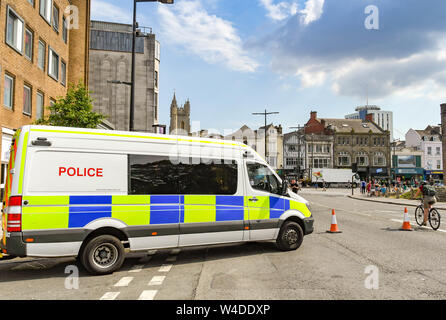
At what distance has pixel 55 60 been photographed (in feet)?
74.0

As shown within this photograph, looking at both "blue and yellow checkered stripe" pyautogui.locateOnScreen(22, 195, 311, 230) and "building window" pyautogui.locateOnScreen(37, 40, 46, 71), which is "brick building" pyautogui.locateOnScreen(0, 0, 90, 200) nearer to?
"building window" pyautogui.locateOnScreen(37, 40, 46, 71)

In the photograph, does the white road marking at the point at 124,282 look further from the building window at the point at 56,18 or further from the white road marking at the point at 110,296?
the building window at the point at 56,18

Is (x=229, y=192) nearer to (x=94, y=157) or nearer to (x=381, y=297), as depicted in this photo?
(x=94, y=157)

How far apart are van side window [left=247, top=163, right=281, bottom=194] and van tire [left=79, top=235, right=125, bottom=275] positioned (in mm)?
3114

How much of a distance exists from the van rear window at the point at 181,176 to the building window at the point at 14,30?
43.1 ft

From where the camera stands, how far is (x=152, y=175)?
269 inches

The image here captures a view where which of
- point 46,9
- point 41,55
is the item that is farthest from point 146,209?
point 46,9

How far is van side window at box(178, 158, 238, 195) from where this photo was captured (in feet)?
23.5

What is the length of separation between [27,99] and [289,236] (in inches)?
635

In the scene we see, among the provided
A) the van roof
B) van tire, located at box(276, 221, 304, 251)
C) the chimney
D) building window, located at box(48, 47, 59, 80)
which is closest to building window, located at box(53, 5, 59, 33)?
building window, located at box(48, 47, 59, 80)

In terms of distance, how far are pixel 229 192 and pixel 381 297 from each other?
141 inches

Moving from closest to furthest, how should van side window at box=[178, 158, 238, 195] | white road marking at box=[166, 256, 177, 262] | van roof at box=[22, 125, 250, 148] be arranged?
van roof at box=[22, 125, 250, 148], van side window at box=[178, 158, 238, 195], white road marking at box=[166, 256, 177, 262]

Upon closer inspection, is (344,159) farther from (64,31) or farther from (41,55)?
(41,55)

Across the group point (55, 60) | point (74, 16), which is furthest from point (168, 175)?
point (74, 16)
